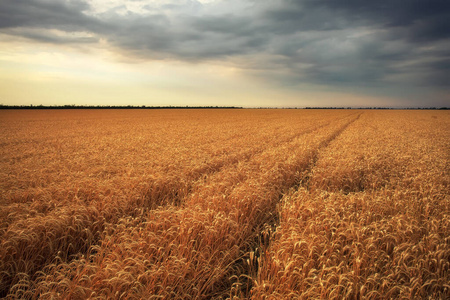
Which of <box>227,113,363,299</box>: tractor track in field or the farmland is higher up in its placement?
the farmland

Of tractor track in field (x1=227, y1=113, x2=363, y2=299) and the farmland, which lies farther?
tractor track in field (x1=227, y1=113, x2=363, y2=299)

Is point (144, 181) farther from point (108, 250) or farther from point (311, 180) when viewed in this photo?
point (311, 180)

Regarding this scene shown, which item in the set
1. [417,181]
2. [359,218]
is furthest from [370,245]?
[417,181]

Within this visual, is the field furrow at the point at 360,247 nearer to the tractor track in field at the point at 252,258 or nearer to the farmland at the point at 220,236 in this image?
the farmland at the point at 220,236

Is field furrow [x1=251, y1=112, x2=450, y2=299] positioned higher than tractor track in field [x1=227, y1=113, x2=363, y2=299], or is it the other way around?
field furrow [x1=251, y1=112, x2=450, y2=299]

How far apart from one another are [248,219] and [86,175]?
6.16 meters

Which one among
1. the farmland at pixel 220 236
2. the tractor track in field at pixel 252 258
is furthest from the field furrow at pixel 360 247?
the tractor track in field at pixel 252 258

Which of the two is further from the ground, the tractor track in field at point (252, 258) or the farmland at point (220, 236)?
the farmland at point (220, 236)

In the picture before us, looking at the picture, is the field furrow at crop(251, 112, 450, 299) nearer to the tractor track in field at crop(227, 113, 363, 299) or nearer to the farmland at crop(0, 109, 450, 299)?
the farmland at crop(0, 109, 450, 299)

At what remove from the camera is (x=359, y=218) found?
5.04 meters

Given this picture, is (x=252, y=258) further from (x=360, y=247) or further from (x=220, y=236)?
(x=360, y=247)

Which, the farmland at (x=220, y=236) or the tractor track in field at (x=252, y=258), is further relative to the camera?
A: the tractor track in field at (x=252, y=258)

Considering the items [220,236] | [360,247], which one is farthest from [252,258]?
[360,247]

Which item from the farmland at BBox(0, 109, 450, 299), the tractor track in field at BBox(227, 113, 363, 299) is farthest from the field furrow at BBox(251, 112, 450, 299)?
the tractor track in field at BBox(227, 113, 363, 299)
